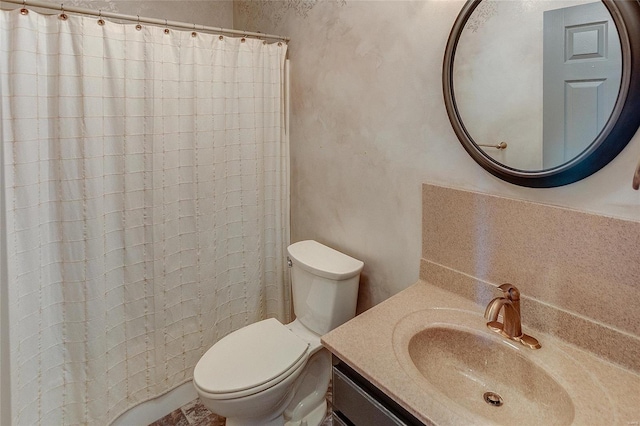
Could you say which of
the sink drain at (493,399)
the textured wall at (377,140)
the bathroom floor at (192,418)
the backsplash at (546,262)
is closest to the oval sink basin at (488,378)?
the sink drain at (493,399)

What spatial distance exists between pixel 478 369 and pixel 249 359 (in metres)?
0.87

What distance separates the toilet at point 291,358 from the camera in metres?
1.41

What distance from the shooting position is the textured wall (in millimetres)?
1271

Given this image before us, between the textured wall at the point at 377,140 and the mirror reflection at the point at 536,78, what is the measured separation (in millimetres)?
94

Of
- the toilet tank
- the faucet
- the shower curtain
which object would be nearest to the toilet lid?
the toilet tank

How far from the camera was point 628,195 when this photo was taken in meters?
0.97

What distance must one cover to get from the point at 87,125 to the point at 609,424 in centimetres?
190

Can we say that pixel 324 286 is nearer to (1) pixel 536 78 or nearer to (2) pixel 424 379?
(2) pixel 424 379

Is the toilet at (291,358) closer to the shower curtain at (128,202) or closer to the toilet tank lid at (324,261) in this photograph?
the toilet tank lid at (324,261)

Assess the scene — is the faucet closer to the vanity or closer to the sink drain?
the vanity

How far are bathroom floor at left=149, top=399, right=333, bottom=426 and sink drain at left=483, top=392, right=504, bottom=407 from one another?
1003mm

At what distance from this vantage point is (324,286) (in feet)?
5.38

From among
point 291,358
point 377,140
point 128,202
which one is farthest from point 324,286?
point 128,202

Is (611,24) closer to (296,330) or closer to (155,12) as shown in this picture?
(296,330)
